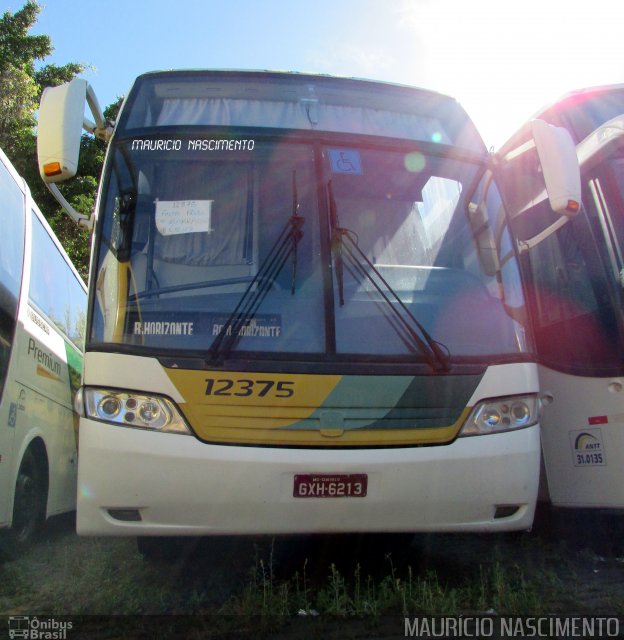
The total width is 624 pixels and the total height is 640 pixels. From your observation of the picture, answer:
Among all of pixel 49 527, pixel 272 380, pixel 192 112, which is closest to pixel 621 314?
pixel 272 380

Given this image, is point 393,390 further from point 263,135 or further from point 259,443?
point 263,135

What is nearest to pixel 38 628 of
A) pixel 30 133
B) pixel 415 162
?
pixel 415 162

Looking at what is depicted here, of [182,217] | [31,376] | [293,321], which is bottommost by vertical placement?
[31,376]

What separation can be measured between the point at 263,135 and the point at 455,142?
1.34 meters

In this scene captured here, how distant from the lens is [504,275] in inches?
178

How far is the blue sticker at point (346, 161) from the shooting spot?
4.48 metres

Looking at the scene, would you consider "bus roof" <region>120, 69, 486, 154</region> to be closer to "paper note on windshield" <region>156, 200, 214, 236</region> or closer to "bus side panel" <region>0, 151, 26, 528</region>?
"paper note on windshield" <region>156, 200, 214, 236</region>

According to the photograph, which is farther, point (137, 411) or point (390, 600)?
point (390, 600)

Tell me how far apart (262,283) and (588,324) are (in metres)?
2.41

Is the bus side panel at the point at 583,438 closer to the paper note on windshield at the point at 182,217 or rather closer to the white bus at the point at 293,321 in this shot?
the white bus at the point at 293,321

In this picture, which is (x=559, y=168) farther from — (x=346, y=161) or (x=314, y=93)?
(x=314, y=93)

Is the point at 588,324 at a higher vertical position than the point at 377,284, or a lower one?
lower

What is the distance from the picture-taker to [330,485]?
149 inches

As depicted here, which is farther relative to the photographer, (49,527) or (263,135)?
(49,527)
